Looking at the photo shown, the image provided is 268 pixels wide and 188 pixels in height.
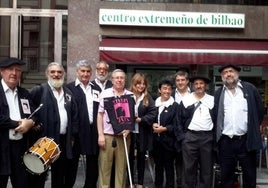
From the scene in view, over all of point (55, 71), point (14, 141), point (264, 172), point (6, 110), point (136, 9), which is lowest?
point (264, 172)

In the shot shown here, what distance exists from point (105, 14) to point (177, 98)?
4.41 m

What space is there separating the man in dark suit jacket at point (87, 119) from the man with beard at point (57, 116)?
0.27 meters

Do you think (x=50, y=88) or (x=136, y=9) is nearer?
(x=50, y=88)

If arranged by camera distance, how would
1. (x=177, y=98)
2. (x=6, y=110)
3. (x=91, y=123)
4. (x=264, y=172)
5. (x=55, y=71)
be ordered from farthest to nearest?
(x=264, y=172) → (x=177, y=98) → (x=91, y=123) → (x=55, y=71) → (x=6, y=110)

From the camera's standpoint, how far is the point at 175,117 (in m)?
7.01

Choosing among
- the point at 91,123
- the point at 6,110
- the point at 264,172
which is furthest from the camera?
the point at 264,172

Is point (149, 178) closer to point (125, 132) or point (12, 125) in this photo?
point (125, 132)

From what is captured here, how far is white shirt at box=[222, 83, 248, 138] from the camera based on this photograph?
6.39 m

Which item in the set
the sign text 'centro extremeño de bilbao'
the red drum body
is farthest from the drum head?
the sign text 'centro extremeño de bilbao'

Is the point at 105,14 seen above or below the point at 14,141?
above

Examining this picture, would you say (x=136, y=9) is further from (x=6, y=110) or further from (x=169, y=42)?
(x=6, y=110)

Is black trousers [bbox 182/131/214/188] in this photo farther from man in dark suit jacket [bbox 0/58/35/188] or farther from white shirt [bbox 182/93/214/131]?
man in dark suit jacket [bbox 0/58/35/188]

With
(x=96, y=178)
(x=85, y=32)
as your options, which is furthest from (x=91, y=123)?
(x=85, y=32)

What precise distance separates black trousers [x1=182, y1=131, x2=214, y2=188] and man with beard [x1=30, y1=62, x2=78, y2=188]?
1730mm
